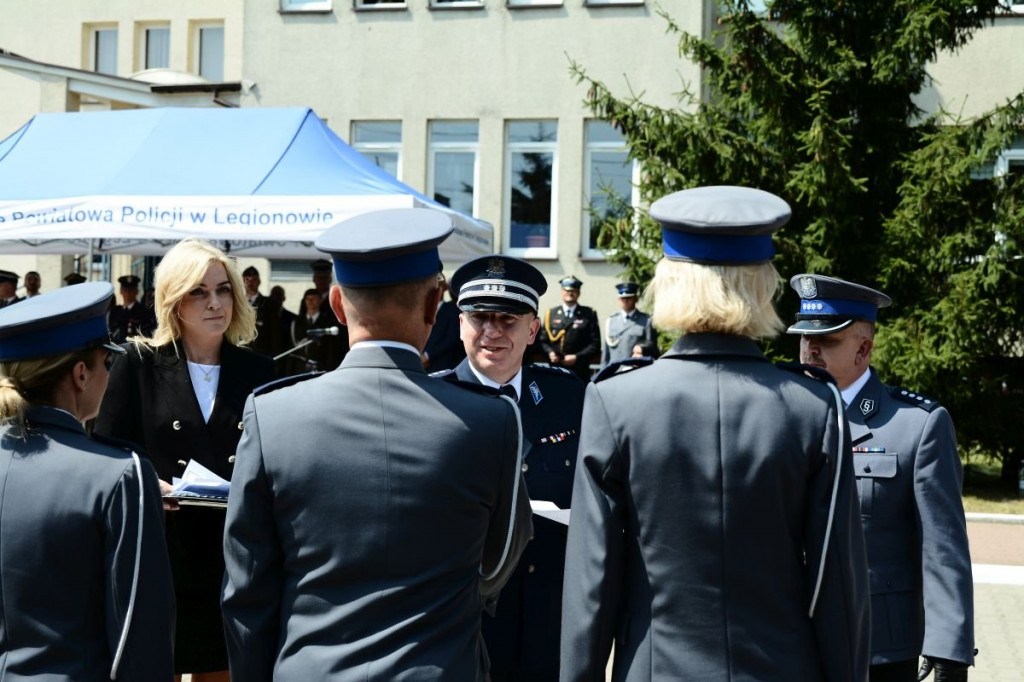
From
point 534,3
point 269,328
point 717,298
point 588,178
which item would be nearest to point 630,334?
point 269,328

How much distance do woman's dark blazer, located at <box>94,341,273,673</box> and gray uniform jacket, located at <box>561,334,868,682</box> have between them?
1.58 metres

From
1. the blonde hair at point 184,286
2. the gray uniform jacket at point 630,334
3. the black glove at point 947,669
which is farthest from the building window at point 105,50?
the black glove at point 947,669

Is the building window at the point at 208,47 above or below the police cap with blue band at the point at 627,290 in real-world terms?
above

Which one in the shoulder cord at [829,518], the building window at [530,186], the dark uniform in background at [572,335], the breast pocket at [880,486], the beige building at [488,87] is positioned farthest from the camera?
the building window at [530,186]

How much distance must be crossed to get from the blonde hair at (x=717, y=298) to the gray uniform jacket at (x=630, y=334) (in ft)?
43.6

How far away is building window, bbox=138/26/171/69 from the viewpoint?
34.4 meters

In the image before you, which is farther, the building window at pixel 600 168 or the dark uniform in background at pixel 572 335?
the building window at pixel 600 168

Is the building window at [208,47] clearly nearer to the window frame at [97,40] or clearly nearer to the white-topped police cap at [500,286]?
the window frame at [97,40]

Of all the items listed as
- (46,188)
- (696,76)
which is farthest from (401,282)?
(696,76)

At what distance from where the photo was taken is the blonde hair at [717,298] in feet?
9.07

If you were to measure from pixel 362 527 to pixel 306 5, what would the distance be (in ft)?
68.0

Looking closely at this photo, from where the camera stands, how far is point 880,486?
3742 millimetres

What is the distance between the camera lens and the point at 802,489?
8.99 ft

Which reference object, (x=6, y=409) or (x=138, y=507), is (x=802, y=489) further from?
(x=6, y=409)
